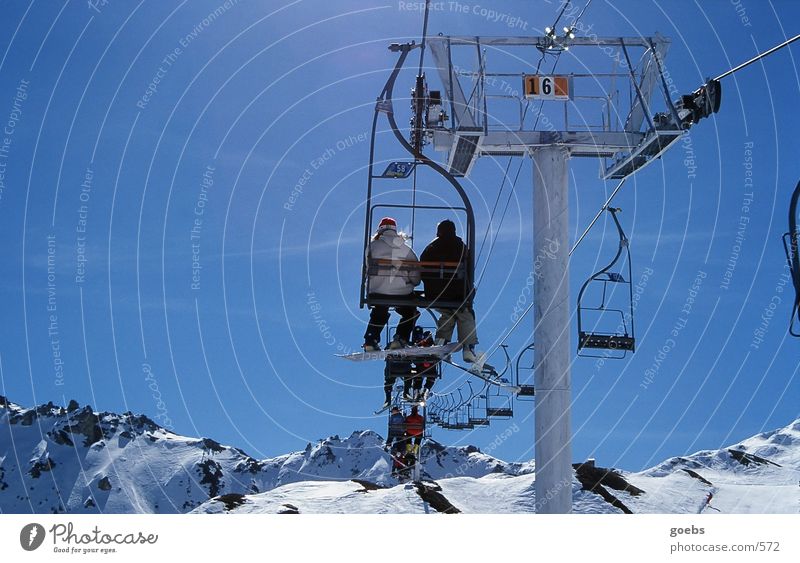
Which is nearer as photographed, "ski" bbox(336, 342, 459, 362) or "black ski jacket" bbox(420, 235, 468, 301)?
"black ski jacket" bbox(420, 235, 468, 301)

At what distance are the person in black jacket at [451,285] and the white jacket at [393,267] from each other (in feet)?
0.70

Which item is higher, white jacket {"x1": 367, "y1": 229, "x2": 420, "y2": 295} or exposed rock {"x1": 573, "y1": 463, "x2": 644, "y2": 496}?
white jacket {"x1": 367, "y1": 229, "x2": 420, "y2": 295}

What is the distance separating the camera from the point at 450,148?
15812 mm

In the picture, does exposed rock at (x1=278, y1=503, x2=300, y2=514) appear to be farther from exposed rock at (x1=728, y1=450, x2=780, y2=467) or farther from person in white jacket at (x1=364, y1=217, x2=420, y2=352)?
exposed rock at (x1=728, y1=450, x2=780, y2=467)

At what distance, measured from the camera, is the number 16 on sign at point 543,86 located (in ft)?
50.3

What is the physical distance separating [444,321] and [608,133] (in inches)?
191

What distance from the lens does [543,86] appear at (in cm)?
1535

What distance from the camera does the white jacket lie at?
Result: 1265 cm
